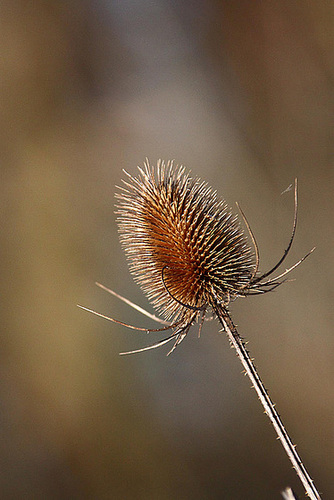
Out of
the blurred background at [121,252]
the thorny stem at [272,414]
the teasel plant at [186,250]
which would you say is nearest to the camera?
the thorny stem at [272,414]

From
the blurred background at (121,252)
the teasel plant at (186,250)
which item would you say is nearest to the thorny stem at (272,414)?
the teasel plant at (186,250)

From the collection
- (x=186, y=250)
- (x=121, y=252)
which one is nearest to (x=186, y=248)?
(x=186, y=250)

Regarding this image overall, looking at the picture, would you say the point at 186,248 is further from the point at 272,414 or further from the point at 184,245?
→ the point at 272,414

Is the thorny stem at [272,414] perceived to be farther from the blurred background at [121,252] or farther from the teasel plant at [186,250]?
the blurred background at [121,252]

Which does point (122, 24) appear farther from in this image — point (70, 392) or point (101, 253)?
point (70, 392)

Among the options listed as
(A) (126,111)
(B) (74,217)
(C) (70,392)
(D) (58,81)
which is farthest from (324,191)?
(C) (70,392)

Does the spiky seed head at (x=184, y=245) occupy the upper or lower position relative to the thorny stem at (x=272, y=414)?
upper
